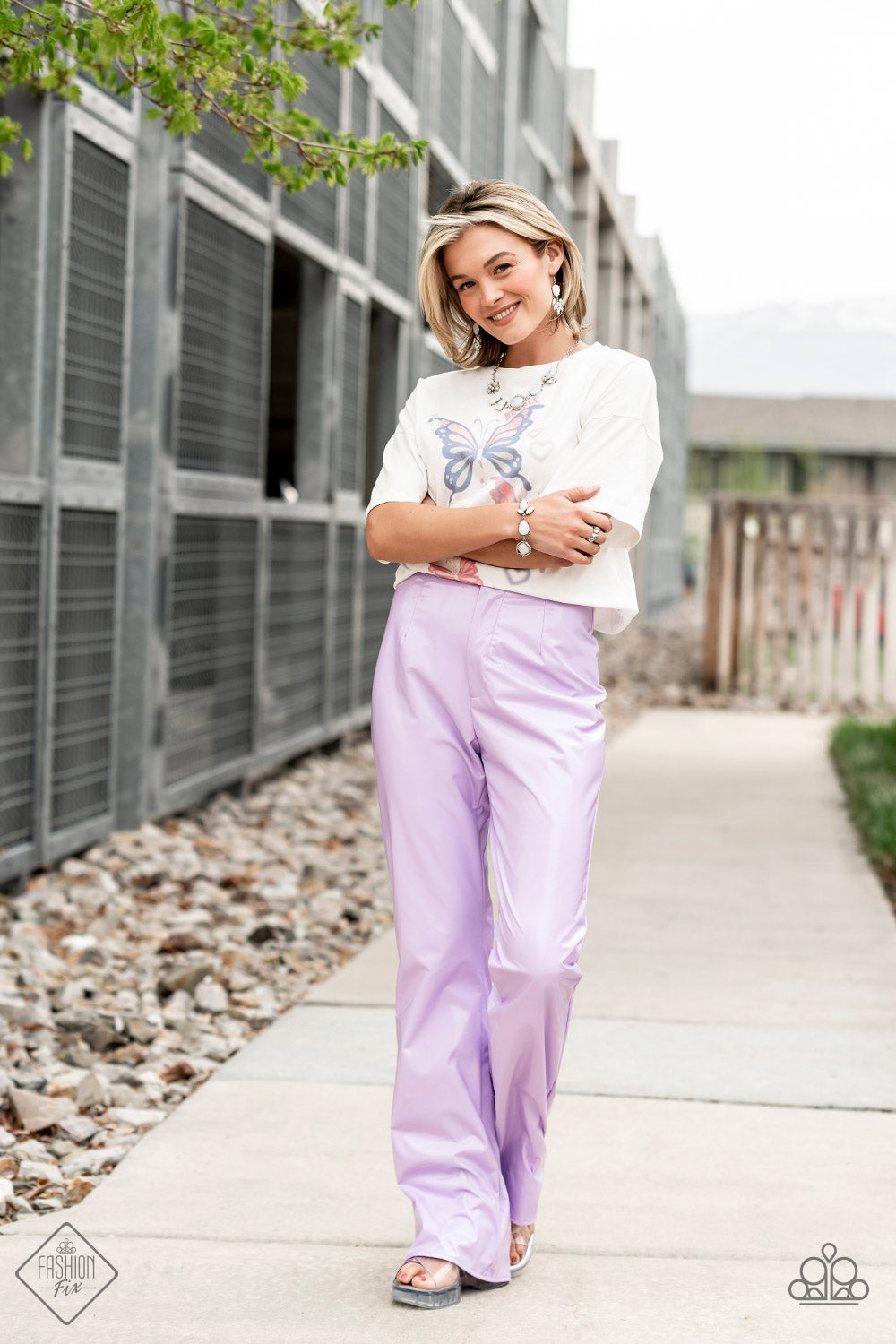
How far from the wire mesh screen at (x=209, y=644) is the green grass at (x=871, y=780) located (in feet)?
9.43

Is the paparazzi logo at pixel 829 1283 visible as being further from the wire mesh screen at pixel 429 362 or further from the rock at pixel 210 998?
the wire mesh screen at pixel 429 362

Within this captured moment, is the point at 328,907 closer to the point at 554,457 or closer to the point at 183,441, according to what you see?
the point at 183,441

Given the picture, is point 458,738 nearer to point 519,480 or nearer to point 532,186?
point 519,480

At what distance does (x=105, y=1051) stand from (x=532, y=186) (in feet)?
40.4

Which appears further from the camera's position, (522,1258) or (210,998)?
(210,998)

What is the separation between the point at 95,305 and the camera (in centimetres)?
591

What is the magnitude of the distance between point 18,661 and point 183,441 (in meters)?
1.64

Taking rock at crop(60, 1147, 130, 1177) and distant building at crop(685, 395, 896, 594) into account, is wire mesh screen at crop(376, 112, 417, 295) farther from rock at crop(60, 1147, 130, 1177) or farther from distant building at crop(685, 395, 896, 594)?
distant building at crop(685, 395, 896, 594)

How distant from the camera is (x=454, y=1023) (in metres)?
2.72

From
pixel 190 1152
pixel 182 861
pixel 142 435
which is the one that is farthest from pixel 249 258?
pixel 190 1152

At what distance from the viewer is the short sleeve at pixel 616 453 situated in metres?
2.67


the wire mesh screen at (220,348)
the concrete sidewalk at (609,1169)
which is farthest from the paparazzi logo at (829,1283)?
the wire mesh screen at (220,348)

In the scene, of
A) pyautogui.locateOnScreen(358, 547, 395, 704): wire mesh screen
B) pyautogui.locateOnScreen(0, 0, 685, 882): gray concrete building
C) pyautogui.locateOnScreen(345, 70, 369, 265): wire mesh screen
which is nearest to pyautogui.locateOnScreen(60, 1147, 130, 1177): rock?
pyautogui.locateOnScreen(0, 0, 685, 882): gray concrete building

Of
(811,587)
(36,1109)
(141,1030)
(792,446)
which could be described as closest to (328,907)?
(141,1030)
